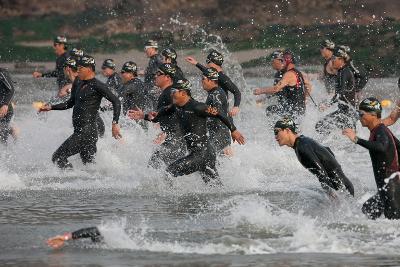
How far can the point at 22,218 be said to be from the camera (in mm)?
13906

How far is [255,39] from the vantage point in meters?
38.5

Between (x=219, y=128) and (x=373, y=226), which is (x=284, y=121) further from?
(x=219, y=128)

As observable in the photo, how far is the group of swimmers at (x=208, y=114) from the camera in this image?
→ 12.2m

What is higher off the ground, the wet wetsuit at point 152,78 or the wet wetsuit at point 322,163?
the wet wetsuit at point 152,78

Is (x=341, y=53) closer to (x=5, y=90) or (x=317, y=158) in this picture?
(x=5, y=90)

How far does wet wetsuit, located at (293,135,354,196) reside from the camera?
41.1 feet

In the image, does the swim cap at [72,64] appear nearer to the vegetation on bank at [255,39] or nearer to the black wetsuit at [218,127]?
the black wetsuit at [218,127]

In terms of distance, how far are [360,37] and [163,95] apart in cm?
2119

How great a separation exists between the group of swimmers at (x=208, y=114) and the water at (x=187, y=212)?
35cm

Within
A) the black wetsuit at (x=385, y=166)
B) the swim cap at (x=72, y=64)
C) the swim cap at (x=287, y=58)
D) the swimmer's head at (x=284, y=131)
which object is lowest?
the black wetsuit at (x=385, y=166)

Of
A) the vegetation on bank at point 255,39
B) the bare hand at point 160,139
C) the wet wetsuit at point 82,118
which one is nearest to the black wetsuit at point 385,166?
the bare hand at point 160,139

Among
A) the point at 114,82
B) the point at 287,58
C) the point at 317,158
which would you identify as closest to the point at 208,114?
the point at 317,158

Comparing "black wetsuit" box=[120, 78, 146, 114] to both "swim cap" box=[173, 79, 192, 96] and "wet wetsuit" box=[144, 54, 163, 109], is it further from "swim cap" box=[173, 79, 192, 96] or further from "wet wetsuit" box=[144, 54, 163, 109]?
"swim cap" box=[173, 79, 192, 96]

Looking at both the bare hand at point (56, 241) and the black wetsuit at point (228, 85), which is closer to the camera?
the bare hand at point (56, 241)
